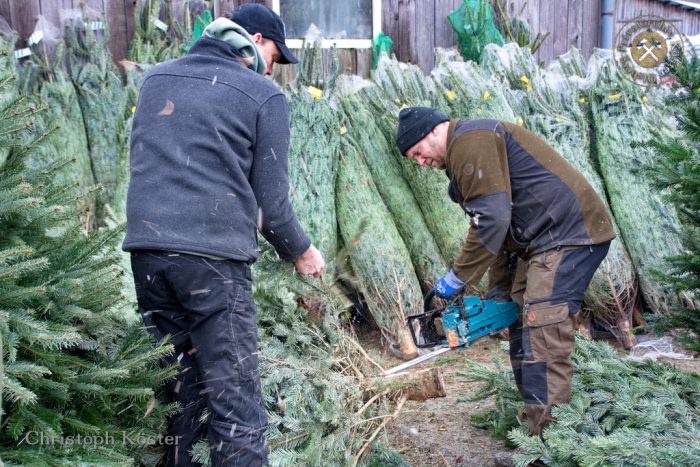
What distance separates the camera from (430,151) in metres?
3.54

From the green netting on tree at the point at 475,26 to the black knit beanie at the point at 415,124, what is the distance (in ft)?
15.6


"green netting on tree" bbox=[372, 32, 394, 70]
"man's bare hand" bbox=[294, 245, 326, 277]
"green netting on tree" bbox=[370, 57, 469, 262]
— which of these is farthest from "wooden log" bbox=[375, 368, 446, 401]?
"green netting on tree" bbox=[372, 32, 394, 70]

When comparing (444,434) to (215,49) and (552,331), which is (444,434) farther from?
(215,49)

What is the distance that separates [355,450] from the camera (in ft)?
10.3

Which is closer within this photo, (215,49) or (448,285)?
(215,49)

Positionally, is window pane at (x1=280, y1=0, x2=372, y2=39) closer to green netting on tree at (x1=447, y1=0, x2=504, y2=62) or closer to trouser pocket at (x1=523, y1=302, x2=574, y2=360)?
green netting on tree at (x1=447, y1=0, x2=504, y2=62)

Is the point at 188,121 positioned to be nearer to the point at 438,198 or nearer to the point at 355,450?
the point at 355,450

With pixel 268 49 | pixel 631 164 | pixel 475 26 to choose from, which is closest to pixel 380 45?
pixel 475 26

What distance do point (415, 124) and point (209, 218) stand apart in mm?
1458

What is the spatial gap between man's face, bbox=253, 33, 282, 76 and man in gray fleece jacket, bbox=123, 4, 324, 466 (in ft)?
0.30

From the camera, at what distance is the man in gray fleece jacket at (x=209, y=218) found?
2.45m

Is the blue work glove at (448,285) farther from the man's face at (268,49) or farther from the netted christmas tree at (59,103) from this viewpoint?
the netted christmas tree at (59,103)

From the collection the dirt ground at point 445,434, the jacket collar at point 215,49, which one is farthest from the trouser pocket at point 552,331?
the jacket collar at point 215,49

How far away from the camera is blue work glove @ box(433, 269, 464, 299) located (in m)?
3.50
